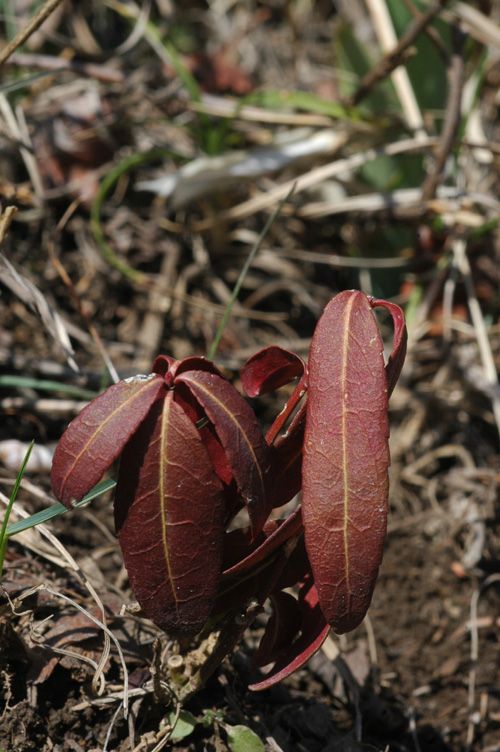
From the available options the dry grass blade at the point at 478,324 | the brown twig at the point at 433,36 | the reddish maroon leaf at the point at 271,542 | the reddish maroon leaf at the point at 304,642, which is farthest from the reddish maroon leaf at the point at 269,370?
the brown twig at the point at 433,36

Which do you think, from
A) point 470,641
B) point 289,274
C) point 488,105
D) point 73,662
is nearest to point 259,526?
point 73,662

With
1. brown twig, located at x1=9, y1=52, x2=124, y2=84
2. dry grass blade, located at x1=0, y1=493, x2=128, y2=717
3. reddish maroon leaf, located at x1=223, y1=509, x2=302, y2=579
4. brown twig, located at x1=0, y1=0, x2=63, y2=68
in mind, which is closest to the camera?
Answer: reddish maroon leaf, located at x1=223, y1=509, x2=302, y2=579

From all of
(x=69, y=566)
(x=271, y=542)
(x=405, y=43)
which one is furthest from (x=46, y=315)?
(x=405, y=43)

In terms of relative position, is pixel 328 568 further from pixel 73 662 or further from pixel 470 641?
pixel 470 641

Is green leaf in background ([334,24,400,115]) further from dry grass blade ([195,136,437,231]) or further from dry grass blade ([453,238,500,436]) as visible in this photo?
dry grass blade ([453,238,500,436])

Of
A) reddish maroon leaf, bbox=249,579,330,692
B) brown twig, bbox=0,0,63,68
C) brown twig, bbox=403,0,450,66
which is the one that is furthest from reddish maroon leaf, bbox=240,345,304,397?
brown twig, bbox=403,0,450,66
